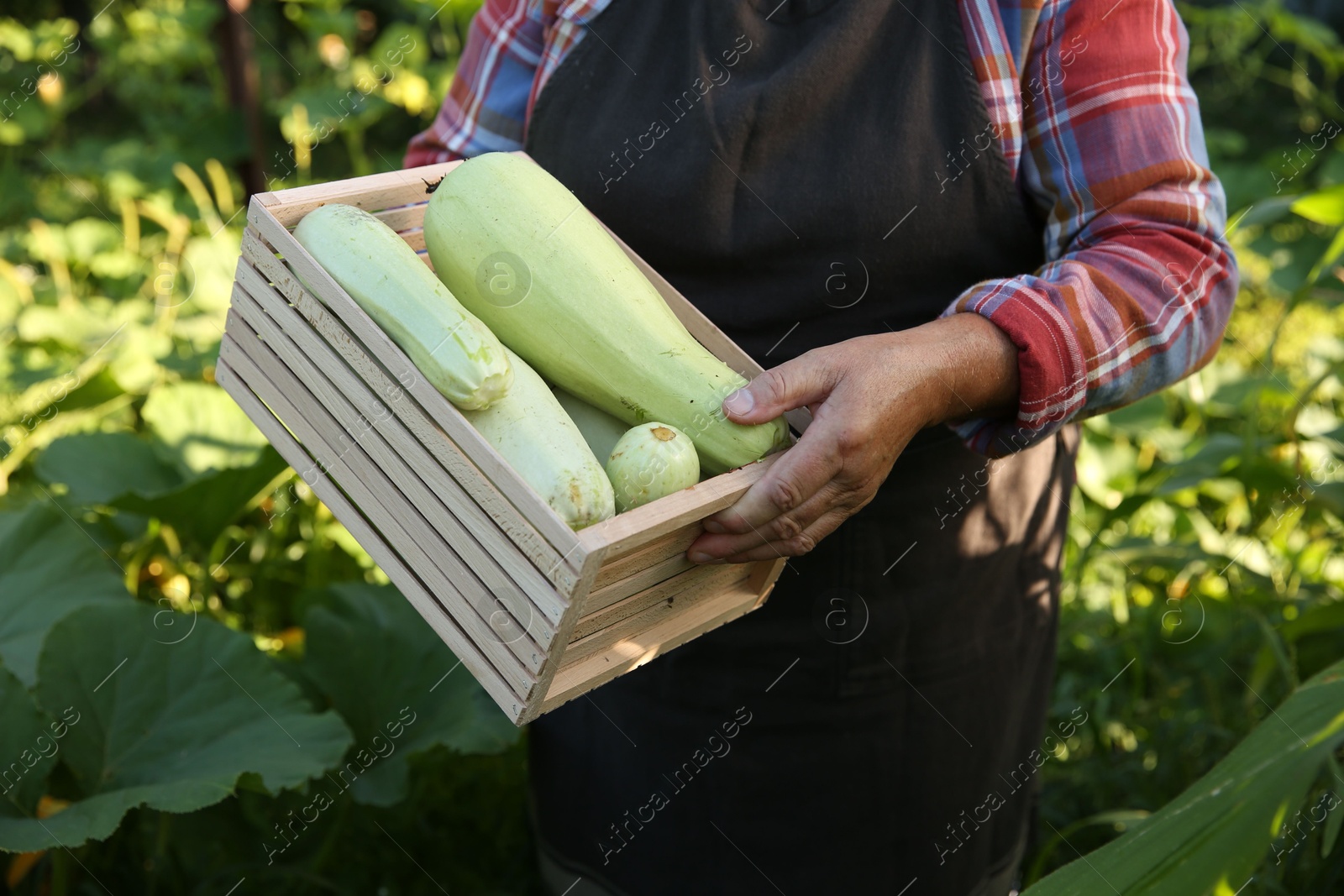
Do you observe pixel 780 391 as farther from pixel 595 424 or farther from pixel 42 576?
pixel 42 576

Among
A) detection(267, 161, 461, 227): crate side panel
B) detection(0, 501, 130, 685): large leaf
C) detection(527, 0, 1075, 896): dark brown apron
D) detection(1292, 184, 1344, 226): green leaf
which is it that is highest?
detection(267, 161, 461, 227): crate side panel

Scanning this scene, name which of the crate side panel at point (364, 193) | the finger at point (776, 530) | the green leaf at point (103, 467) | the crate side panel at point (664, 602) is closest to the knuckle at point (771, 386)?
the finger at point (776, 530)

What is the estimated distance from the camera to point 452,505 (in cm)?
102

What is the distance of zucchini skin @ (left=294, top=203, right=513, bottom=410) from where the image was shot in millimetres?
998

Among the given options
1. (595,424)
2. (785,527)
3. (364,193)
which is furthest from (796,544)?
(364,193)

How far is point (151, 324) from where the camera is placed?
3.05m

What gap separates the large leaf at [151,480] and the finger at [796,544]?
45.9 inches

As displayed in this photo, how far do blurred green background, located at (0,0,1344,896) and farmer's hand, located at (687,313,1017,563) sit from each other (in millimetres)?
519

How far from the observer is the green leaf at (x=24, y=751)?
1519 mm

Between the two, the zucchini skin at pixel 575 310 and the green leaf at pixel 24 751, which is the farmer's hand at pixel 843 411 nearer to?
the zucchini skin at pixel 575 310

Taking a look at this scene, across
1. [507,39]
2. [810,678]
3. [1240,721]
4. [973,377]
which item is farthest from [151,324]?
[1240,721]

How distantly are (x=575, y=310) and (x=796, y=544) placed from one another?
1.06ft

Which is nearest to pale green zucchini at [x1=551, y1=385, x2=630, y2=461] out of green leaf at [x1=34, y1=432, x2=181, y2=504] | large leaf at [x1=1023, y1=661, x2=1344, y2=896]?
large leaf at [x1=1023, y1=661, x2=1344, y2=896]

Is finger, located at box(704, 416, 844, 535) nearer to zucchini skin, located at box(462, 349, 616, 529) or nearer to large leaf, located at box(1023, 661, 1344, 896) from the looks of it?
zucchini skin, located at box(462, 349, 616, 529)
